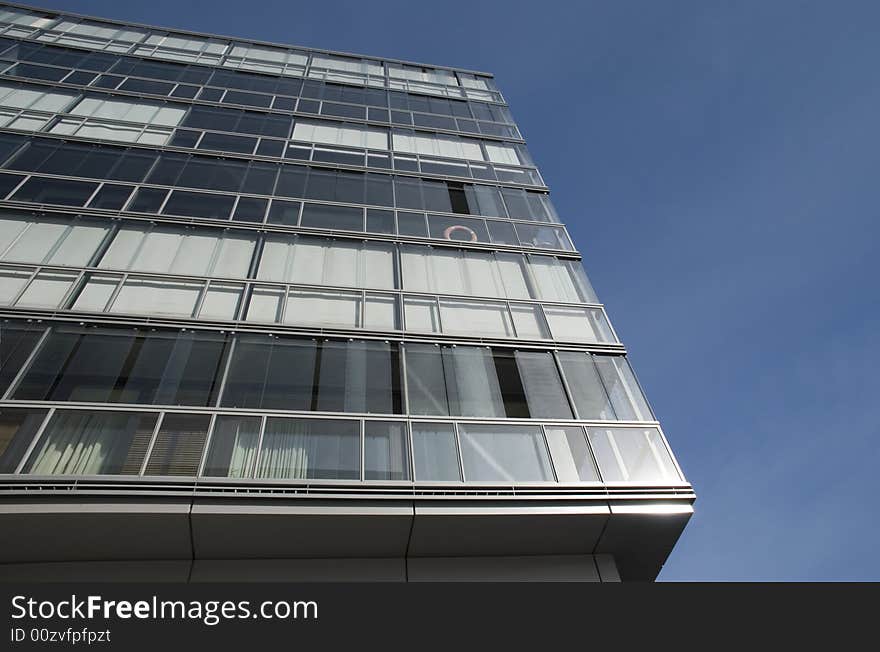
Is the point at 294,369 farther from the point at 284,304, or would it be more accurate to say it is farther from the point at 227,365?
the point at 284,304

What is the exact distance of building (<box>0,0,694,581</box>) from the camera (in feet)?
27.6

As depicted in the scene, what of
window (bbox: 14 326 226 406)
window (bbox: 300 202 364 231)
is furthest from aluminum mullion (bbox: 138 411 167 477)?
window (bbox: 300 202 364 231)

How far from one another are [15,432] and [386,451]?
18.1 feet

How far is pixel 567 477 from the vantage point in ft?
30.9

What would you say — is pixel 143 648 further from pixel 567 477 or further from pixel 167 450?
pixel 567 477

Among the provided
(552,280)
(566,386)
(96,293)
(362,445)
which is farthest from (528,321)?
(96,293)

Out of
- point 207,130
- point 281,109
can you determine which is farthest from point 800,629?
point 281,109

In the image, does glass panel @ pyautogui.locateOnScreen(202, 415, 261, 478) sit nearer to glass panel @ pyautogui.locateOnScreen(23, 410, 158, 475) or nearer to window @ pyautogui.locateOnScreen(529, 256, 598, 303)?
glass panel @ pyautogui.locateOnScreen(23, 410, 158, 475)

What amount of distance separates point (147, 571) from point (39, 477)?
1.99m

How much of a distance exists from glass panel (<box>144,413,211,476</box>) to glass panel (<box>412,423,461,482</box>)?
336cm

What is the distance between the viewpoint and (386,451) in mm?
9375

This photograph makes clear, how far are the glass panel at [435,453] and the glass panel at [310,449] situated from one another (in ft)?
3.20

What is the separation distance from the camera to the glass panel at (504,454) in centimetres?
934

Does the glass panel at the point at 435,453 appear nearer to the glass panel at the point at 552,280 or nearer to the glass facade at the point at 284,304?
the glass facade at the point at 284,304
